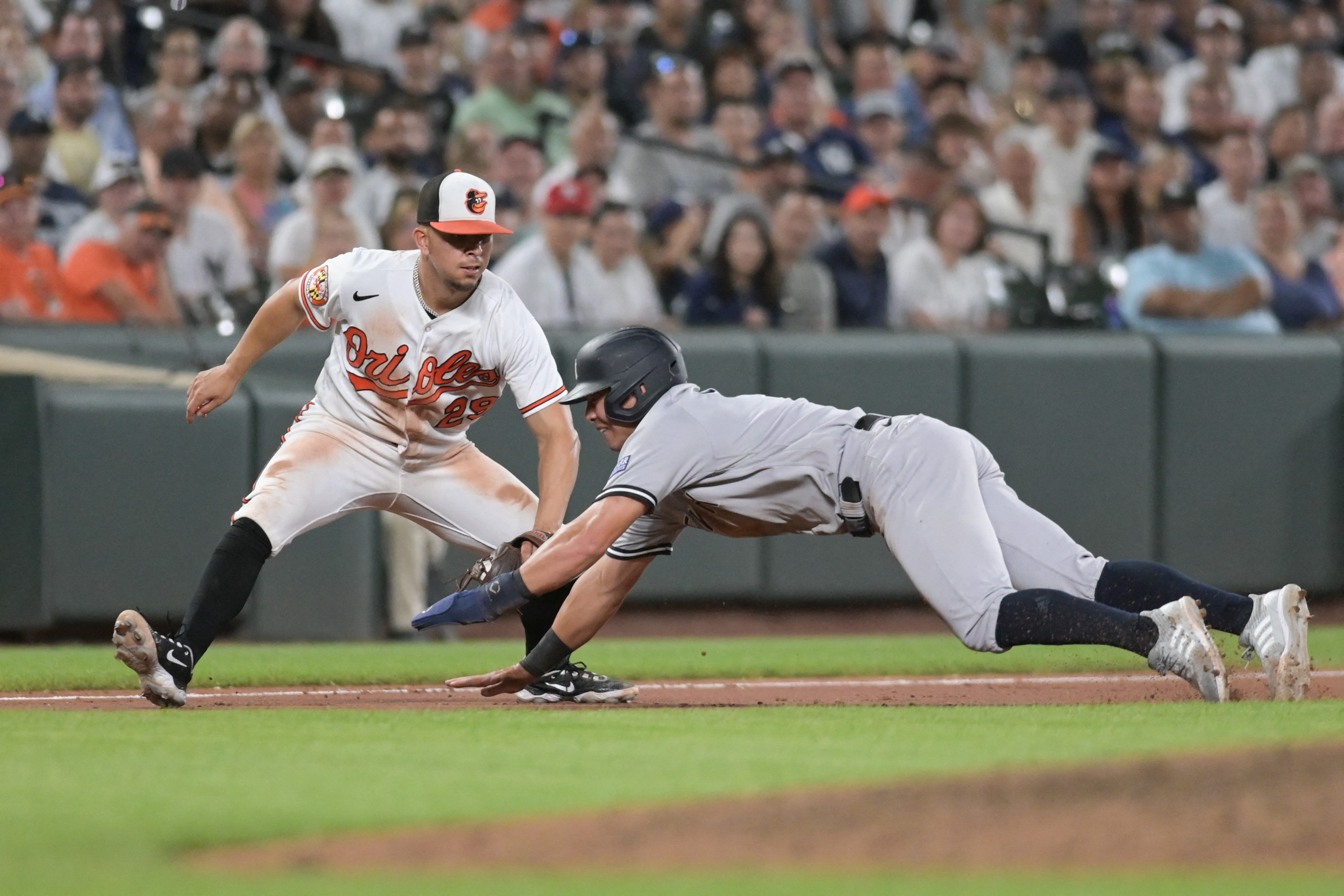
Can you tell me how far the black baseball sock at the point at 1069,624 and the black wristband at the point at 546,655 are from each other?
4.19 feet

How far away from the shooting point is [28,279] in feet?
29.0

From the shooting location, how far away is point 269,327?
5.73 m

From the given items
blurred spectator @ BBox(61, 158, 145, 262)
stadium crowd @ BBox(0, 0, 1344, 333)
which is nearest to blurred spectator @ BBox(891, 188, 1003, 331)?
stadium crowd @ BBox(0, 0, 1344, 333)

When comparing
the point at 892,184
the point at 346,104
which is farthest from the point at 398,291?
the point at 892,184

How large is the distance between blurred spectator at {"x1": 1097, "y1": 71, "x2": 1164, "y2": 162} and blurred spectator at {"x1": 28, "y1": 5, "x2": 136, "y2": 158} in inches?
263

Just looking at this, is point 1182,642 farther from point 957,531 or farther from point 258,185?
point 258,185

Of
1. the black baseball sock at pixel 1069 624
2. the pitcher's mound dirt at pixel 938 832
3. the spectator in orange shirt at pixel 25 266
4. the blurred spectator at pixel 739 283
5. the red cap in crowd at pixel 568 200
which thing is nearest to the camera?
the pitcher's mound dirt at pixel 938 832

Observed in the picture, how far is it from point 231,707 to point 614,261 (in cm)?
468

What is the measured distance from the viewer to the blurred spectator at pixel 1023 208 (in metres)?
11.1

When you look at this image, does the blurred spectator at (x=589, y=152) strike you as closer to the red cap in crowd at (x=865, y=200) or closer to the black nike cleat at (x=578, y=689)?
the red cap in crowd at (x=865, y=200)

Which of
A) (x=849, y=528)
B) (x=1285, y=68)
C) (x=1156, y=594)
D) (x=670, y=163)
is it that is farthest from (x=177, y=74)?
(x=1285, y=68)

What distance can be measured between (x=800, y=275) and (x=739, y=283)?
41cm

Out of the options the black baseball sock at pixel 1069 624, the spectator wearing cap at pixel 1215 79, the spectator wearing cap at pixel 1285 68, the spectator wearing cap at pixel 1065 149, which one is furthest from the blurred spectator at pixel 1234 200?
Result: the black baseball sock at pixel 1069 624

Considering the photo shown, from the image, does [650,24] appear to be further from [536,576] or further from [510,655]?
[536,576]
